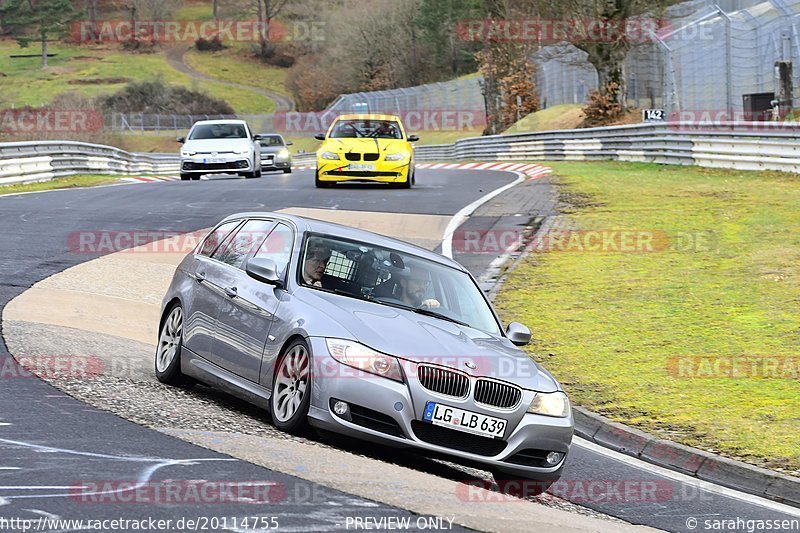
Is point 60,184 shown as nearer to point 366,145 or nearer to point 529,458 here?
point 366,145

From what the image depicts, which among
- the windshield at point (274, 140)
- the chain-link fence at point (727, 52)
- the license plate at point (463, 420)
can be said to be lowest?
the license plate at point (463, 420)

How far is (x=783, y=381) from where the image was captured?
11609mm

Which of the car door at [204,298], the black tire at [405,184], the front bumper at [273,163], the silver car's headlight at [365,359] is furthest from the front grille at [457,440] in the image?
the front bumper at [273,163]

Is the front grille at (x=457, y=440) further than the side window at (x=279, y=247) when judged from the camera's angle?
No

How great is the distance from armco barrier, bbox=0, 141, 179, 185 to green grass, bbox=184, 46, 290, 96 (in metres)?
91.0

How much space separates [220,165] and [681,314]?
20.8m

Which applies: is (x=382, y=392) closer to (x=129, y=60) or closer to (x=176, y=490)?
(x=176, y=490)

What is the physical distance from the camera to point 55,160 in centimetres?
3372

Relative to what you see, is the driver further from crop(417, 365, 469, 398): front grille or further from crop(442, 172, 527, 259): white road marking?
crop(442, 172, 527, 259): white road marking

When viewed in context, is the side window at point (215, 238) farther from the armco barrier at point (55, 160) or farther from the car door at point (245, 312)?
the armco barrier at point (55, 160)

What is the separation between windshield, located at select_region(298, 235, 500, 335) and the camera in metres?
8.75

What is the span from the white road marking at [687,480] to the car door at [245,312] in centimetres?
281

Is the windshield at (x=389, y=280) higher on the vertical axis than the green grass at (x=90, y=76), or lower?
lower

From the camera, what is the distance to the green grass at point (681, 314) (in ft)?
34.3
